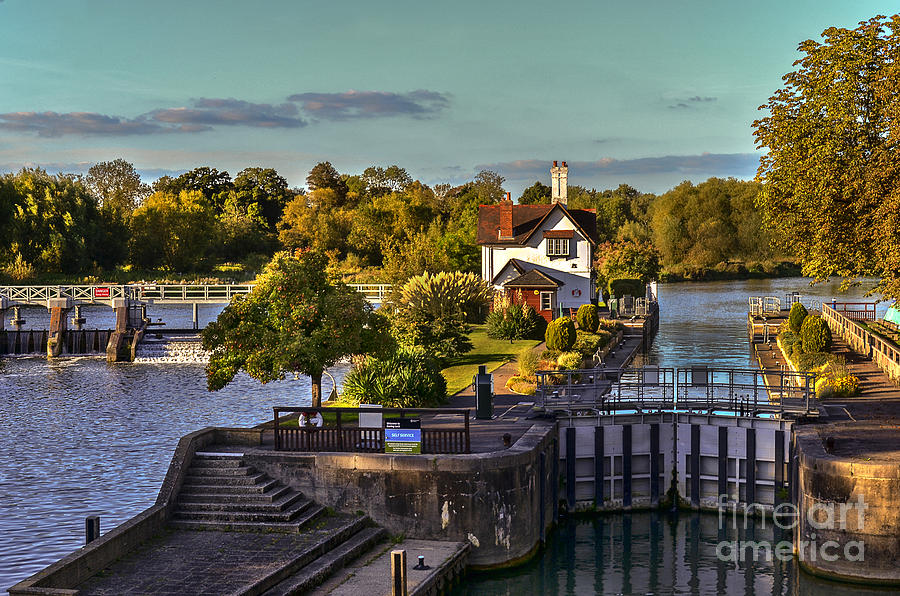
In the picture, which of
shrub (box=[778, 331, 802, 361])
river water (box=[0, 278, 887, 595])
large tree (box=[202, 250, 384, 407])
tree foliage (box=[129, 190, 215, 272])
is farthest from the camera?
tree foliage (box=[129, 190, 215, 272])

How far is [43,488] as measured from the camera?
34.5m

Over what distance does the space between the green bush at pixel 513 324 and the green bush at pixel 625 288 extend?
128 ft

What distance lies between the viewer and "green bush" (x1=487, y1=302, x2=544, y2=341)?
6350cm

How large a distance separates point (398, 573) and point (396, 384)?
14957 millimetres

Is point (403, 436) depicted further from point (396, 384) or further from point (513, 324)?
point (513, 324)

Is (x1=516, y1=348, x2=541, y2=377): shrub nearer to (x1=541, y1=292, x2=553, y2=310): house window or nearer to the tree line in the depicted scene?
(x1=541, y1=292, x2=553, y2=310): house window

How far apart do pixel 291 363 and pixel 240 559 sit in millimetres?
10244

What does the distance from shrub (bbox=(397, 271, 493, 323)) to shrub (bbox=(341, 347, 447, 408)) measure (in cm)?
2224

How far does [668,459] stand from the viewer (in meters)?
32.1

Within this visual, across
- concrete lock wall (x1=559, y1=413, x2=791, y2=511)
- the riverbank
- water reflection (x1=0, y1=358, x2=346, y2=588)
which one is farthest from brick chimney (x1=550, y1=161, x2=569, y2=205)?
the riverbank

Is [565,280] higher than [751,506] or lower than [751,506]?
higher

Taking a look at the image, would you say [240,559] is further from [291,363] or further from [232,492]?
[291,363]

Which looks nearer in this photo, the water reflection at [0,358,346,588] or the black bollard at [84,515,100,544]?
the black bollard at [84,515,100,544]

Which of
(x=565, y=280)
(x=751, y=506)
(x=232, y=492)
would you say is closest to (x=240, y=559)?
(x=232, y=492)
